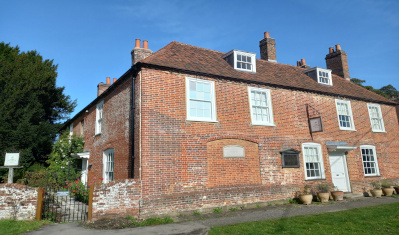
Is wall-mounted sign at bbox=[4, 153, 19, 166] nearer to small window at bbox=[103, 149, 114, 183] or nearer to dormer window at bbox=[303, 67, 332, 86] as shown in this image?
small window at bbox=[103, 149, 114, 183]

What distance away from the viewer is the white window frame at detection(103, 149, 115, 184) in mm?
13162

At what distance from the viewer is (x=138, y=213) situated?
9.41 m

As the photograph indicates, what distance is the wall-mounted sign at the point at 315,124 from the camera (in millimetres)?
13686

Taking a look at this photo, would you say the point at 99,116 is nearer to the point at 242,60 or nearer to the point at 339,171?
the point at 242,60

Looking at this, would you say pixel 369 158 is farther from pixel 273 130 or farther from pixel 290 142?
pixel 273 130

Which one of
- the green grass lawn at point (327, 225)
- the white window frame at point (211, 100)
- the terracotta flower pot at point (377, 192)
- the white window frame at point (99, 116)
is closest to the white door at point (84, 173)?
the white window frame at point (99, 116)

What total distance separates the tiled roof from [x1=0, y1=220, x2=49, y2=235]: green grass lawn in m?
6.54

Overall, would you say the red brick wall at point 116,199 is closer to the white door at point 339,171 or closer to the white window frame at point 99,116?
the white window frame at point 99,116

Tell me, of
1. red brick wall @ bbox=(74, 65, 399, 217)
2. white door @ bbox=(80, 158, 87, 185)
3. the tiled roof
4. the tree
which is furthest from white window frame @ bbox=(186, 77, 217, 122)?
the tree

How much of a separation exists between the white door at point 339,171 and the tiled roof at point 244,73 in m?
3.69

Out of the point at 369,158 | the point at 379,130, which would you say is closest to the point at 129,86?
the point at 369,158

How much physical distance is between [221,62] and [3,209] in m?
11.1

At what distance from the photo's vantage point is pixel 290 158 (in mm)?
13398

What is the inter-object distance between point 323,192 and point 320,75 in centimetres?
805
